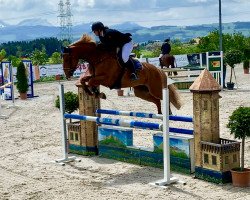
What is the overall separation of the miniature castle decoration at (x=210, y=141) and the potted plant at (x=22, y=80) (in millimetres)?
11999

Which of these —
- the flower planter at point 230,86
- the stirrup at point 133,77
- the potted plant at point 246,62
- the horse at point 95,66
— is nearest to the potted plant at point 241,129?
the stirrup at point 133,77

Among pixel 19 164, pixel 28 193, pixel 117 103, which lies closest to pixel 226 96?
pixel 117 103

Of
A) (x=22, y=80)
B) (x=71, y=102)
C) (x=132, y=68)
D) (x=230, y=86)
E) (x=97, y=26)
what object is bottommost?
(x=230, y=86)

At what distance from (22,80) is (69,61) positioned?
11.4 m

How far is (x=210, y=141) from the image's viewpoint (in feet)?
20.8

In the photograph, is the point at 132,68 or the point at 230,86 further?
the point at 230,86

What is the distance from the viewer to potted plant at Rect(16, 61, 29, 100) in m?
17.4

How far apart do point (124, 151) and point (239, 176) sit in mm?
2297

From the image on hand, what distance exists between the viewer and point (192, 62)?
2664 centimetres

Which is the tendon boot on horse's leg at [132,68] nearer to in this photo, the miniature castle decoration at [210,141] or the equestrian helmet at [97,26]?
the equestrian helmet at [97,26]

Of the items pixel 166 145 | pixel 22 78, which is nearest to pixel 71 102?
pixel 166 145

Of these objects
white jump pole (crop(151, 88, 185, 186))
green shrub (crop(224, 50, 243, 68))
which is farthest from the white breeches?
green shrub (crop(224, 50, 243, 68))

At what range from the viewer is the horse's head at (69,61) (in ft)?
21.9

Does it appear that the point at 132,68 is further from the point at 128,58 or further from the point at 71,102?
the point at 71,102
